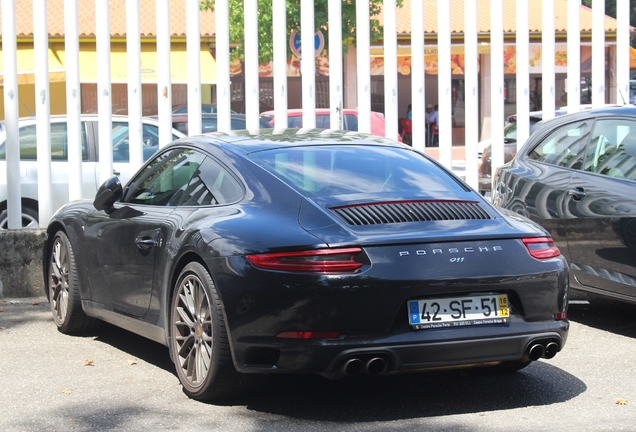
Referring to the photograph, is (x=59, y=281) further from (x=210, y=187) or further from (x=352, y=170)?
(x=352, y=170)

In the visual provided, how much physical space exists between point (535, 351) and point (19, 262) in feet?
17.0

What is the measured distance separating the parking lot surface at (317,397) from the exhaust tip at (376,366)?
0.27 metres

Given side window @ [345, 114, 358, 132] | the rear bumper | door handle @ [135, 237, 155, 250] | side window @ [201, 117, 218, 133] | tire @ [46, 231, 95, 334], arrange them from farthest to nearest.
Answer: side window @ [345, 114, 358, 132] → side window @ [201, 117, 218, 133] → tire @ [46, 231, 95, 334] → door handle @ [135, 237, 155, 250] → the rear bumper

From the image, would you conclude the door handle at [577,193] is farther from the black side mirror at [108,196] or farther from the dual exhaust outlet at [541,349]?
the black side mirror at [108,196]

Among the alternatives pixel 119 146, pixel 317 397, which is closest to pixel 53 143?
pixel 119 146

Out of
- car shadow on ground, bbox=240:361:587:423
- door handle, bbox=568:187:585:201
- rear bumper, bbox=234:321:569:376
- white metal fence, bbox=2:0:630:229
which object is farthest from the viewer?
white metal fence, bbox=2:0:630:229

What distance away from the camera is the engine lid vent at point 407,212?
4.73 m

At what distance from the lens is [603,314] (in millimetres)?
7785

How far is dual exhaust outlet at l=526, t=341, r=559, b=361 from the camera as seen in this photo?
15.6 feet

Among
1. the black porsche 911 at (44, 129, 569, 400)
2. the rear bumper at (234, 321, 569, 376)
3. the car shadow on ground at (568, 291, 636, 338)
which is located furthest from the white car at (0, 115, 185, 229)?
the rear bumper at (234, 321, 569, 376)

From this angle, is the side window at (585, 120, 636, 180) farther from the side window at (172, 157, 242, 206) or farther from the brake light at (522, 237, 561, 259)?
the side window at (172, 157, 242, 206)

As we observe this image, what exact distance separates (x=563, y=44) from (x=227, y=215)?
27.3 meters

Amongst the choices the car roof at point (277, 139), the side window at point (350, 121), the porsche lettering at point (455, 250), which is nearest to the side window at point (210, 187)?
the car roof at point (277, 139)

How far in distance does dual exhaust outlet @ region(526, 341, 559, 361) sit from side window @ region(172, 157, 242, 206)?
1.66m
